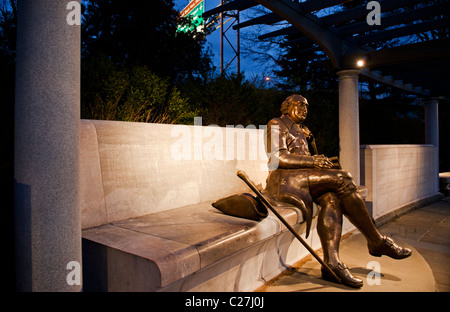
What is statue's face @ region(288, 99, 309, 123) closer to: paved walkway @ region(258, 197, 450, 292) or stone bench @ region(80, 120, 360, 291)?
stone bench @ region(80, 120, 360, 291)

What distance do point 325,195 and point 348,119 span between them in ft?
11.2

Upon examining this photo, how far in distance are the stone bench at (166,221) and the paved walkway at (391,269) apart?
21 centimetres

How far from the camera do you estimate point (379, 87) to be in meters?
14.1

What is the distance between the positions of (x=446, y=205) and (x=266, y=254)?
6926mm

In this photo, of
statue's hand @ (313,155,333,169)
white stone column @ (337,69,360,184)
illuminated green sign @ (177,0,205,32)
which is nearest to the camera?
statue's hand @ (313,155,333,169)

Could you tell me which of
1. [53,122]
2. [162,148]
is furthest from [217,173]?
[53,122]

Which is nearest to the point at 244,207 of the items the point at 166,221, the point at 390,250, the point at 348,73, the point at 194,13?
the point at 166,221

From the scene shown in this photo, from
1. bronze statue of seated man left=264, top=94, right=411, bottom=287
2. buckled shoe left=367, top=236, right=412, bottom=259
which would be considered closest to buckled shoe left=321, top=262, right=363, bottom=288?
bronze statue of seated man left=264, top=94, right=411, bottom=287

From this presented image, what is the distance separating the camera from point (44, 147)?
1638mm

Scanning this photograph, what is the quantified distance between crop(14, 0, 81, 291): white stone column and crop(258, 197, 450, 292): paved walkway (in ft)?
6.03

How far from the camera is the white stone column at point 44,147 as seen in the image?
64.2 inches

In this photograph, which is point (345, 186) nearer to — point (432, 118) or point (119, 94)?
point (119, 94)

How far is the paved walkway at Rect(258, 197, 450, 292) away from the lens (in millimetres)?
2785

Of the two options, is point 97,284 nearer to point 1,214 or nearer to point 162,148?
point 1,214
